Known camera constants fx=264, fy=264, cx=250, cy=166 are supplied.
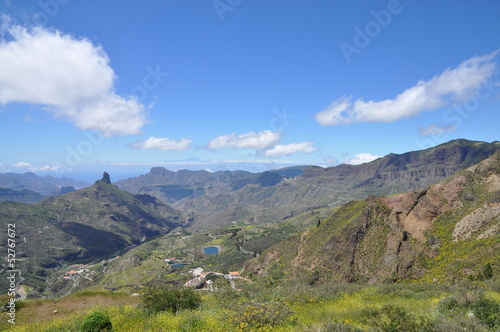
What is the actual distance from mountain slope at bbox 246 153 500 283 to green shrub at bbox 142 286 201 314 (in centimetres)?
3892

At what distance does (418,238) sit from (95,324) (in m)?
59.3

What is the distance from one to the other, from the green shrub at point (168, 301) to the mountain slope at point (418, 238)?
38921 mm

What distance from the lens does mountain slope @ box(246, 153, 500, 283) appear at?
150 feet

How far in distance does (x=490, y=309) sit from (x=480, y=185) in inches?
2287

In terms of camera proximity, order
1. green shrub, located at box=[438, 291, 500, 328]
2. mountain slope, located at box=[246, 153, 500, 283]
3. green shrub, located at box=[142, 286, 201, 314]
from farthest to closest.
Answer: mountain slope, located at box=[246, 153, 500, 283] → green shrub, located at box=[142, 286, 201, 314] → green shrub, located at box=[438, 291, 500, 328]

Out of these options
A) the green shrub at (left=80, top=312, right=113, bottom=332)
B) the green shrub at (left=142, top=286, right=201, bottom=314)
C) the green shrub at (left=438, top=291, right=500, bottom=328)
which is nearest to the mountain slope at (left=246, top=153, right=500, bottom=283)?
the green shrub at (left=438, top=291, right=500, bottom=328)

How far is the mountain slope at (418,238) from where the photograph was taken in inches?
1802

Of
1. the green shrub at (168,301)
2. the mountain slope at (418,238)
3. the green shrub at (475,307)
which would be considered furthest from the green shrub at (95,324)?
the mountain slope at (418,238)

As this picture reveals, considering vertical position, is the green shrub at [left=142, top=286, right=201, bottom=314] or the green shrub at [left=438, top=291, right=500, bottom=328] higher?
the green shrub at [left=438, top=291, right=500, bottom=328]

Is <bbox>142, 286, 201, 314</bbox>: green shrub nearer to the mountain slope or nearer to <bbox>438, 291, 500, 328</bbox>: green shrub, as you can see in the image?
<bbox>438, 291, 500, 328</bbox>: green shrub

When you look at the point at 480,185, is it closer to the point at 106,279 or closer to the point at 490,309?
the point at 490,309

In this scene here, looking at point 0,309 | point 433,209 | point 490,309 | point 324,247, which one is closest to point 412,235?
point 433,209

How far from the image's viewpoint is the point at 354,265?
58125 millimetres

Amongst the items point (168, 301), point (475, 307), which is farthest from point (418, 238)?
point (168, 301)
